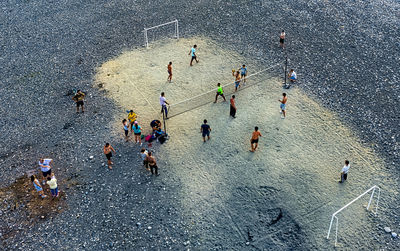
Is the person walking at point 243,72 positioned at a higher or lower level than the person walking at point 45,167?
higher

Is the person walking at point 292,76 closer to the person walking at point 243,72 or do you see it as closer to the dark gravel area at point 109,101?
the dark gravel area at point 109,101

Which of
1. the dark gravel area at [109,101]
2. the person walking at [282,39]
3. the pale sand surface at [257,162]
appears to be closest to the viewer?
the pale sand surface at [257,162]

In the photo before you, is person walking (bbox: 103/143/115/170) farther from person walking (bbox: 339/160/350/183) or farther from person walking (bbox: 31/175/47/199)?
person walking (bbox: 339/160/350/183)

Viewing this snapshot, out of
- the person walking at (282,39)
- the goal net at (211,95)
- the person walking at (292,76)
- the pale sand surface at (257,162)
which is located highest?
the person walking at (282,39)

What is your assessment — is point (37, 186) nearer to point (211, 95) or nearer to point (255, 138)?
point (255, 138)

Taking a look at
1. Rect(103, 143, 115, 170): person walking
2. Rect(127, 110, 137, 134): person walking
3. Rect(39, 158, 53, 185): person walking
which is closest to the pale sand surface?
Rect(127, 110, 137, 134): person walking

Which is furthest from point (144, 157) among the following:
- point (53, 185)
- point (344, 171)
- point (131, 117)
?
point (344, 171)

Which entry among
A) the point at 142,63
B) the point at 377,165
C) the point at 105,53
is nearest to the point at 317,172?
the point at 377,165

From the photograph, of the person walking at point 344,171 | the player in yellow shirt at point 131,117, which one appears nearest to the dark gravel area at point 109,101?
the player in yellow shirt at point 131,117
